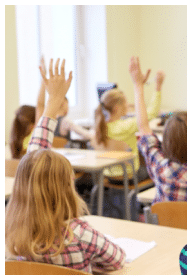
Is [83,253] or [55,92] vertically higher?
[55,92]

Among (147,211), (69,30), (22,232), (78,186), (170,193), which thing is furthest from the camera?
(69,30)

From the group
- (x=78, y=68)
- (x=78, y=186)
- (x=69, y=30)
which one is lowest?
(x=78, y=186)

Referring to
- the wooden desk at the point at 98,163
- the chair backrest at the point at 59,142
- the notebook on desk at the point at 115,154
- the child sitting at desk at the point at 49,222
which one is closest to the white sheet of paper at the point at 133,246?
the child sitting at desk at the point at 49,222

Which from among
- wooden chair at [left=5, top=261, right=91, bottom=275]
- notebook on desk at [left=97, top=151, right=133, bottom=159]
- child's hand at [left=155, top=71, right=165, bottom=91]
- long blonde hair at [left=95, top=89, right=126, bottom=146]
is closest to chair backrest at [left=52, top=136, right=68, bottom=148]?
long blonde hair at [left=95, top=89, right=126, bottom=146]

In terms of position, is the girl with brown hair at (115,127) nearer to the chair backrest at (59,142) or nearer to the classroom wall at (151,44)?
the chair backrest at (59,142)

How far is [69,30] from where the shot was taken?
6199mm

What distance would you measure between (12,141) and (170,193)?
1761mm

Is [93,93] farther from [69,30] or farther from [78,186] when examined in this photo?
[78,186]

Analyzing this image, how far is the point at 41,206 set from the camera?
4.37 feet

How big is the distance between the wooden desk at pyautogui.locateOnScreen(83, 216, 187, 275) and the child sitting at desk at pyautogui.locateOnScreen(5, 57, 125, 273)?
105 mm

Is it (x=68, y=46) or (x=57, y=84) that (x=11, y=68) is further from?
(x=57, y=84)

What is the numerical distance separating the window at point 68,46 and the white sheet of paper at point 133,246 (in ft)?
12.4

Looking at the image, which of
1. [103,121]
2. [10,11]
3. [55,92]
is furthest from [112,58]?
[55,92]

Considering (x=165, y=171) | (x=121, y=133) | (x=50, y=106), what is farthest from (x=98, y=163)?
(x=50, y=106)
